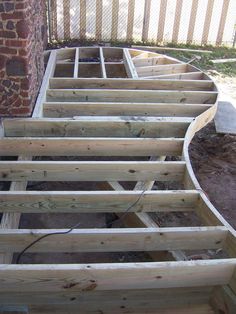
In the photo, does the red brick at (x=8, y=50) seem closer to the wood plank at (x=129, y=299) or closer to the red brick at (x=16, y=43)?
the red brick at (x=16, y=43)

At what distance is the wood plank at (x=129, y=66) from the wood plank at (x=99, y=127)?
5.42 ft

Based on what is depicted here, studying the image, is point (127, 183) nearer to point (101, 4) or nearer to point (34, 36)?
point (34, 36)

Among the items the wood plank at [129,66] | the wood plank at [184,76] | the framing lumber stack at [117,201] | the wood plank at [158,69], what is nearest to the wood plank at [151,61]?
the wood plank at [129,66]

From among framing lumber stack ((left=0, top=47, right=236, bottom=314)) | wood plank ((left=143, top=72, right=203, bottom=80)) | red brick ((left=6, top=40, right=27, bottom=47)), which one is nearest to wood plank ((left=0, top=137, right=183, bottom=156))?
framing lumber stack ((left=0, top=47, right=236, bottom=314))

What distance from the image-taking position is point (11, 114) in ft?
14.3

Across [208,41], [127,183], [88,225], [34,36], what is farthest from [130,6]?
[88,225]

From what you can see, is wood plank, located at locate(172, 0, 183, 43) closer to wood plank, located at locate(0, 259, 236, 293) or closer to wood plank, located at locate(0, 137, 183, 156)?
wood plank, located at locate(0, 137, 183, 156)

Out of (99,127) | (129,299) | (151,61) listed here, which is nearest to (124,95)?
(99,127)

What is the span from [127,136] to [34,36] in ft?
5.75

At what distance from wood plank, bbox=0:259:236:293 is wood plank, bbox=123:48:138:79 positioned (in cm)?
395

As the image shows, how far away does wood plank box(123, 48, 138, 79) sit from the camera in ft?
19.6

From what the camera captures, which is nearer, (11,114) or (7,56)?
(7,56)

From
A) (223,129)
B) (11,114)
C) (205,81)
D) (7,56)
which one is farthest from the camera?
(223,129)

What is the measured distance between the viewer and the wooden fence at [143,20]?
10.4m
